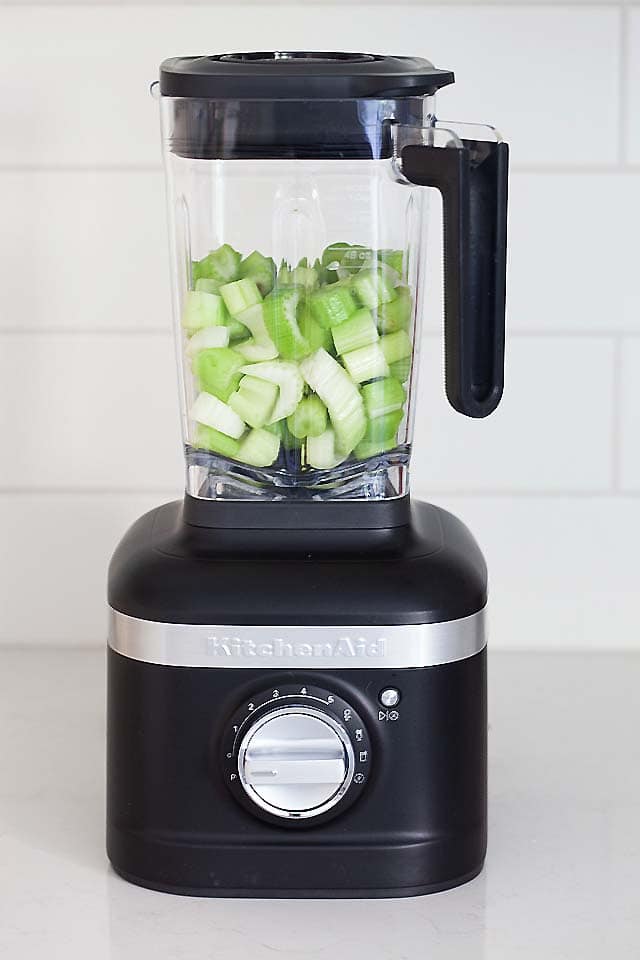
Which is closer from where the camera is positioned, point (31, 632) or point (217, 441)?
point (217, 441)

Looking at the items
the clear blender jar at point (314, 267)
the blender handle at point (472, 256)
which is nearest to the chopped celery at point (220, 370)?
the clear blender jar at point (314, 267)

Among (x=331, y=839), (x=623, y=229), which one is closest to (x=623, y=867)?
(x=331, y=839)

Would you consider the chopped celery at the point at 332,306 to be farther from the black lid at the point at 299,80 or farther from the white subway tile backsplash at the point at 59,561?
the white subway tile backsplash at the point at 59,561

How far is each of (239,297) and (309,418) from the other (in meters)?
0.08

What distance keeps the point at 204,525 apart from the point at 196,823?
0.52 ft

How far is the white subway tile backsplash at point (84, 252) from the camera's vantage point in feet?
3.62

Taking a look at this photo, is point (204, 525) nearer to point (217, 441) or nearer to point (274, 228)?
point (217, 441)

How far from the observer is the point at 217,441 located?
80 cm

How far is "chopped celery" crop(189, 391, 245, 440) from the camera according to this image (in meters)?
0.79

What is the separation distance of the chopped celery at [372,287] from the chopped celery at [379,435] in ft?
0.21

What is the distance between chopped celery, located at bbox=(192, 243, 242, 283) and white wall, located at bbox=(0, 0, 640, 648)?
32 cm

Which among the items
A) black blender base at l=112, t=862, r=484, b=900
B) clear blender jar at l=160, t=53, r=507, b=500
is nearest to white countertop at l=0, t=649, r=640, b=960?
black blender base at l=112, t=862, r=484, b=900

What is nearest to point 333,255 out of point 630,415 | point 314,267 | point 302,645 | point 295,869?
point 314,267

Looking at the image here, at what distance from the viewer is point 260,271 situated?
2.58 feet
